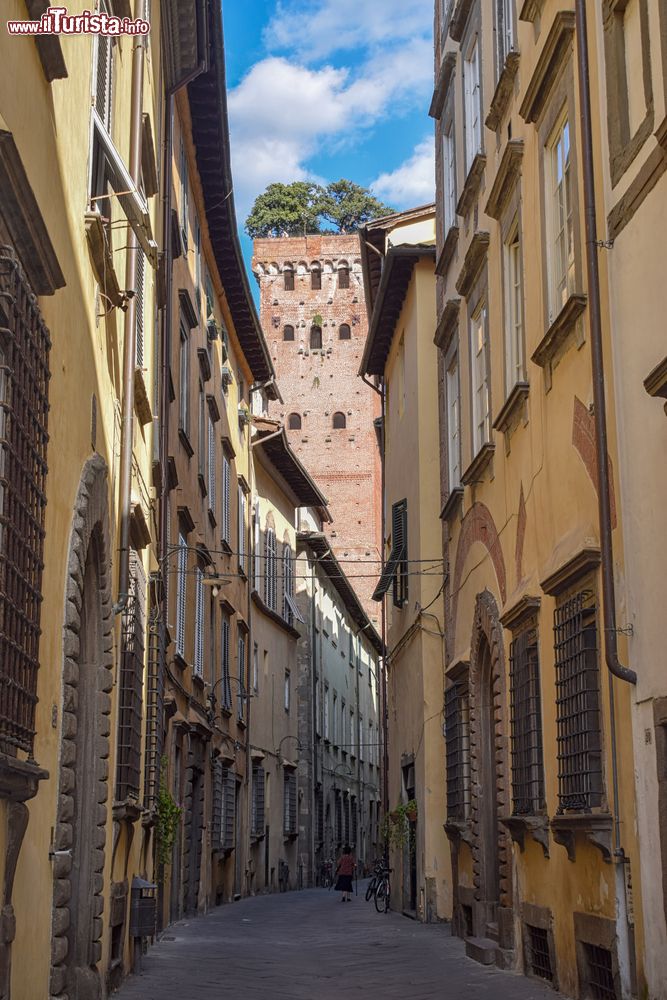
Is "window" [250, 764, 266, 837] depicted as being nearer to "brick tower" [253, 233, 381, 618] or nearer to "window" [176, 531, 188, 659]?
"window" [176, 531, 188, 659]

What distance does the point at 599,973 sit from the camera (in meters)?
9.22

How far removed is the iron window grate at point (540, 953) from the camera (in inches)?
426

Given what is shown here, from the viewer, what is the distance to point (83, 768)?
9.77m

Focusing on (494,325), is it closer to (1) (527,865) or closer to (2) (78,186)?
(1) (527,865)

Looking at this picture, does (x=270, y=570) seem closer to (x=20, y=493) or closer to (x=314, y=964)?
(x=314, y=964)

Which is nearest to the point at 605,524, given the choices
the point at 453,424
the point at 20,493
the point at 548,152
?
the point at 20,493

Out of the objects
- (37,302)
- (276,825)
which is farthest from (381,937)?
(276,825)

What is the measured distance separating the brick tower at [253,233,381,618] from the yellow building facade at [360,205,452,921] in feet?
124

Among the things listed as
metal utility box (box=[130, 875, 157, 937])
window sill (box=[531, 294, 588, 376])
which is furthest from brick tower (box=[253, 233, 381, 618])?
window sill (box=[531, 294, 588, 376])

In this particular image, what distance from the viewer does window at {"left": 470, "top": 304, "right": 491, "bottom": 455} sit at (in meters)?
14.5

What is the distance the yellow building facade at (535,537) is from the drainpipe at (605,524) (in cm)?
2

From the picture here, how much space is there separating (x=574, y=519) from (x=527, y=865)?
341 centimetres

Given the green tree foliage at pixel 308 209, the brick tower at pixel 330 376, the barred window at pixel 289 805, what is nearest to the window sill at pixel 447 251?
the barred window at pixel 289 805

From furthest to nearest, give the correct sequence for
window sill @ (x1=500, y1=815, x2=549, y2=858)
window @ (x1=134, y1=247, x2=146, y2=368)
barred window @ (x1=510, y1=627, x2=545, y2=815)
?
window @ (x1=134, y1=247, x2=146, y2=368), barred window @ (x1=510, y1=627, x2=545, y2=815), window sill @ (x1=500, y1=815, x2=549, y2=858)
